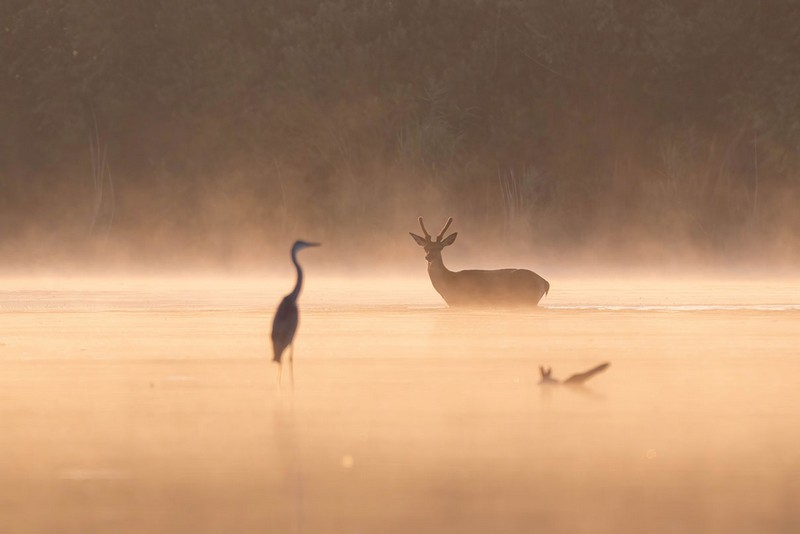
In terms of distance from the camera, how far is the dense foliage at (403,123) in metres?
34.0

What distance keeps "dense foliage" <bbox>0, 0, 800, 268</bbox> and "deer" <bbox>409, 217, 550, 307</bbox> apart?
1391 cm

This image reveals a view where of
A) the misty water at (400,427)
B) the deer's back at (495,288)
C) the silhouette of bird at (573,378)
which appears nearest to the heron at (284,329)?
the misty water at (400,427)

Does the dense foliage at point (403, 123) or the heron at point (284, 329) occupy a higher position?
the dense foliage at point (403, 123)

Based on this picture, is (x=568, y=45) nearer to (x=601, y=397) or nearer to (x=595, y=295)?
(x=595, y=295)

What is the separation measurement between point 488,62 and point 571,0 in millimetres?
2364

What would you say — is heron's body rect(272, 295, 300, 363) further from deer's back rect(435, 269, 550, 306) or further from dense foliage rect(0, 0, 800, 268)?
dense foliage rect(0, 0, 800, 268)

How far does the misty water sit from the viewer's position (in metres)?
5.84

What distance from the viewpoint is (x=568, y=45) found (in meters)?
35.0

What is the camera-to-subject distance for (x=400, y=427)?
7969 millimetres

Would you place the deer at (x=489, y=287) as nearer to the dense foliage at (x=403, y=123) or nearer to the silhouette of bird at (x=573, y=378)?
the silhouette of bird at (x=573, y=378)

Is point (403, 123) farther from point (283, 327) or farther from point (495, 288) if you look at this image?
point (283, 327)

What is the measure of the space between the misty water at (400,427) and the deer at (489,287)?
3.57 metres

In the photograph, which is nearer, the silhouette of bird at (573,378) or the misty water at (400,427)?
the misty water at (400,427)

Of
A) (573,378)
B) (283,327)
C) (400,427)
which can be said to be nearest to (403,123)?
(283,327)
